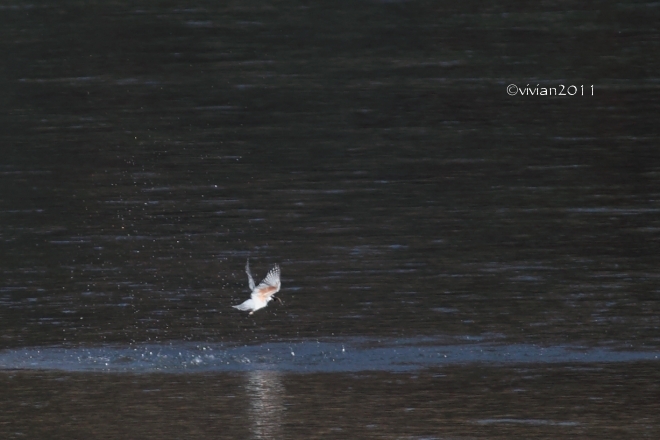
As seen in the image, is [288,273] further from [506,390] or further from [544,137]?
[544,137]

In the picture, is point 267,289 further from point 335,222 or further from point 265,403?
point 335,222

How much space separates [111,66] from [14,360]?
Answer: 39.6ft

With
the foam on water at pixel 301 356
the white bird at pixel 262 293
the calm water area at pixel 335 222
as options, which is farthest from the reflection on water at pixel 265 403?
the white bird at pixel 262 293

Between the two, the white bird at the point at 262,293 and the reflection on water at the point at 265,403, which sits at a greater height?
the white bird at the point at 262,293

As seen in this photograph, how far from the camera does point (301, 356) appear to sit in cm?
1015

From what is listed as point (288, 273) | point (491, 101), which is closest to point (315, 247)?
point (288, 273)

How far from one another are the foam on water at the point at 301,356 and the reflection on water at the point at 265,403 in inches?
9.4

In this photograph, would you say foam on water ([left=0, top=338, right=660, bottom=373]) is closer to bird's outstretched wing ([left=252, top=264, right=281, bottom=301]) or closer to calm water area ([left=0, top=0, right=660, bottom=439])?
calm water area ([left=0, top=0, right=660, bottom=439])

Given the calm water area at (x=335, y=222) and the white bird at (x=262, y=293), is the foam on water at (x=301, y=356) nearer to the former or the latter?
the calm water area at (x=335, y=222)

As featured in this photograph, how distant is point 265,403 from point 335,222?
16.5 ft

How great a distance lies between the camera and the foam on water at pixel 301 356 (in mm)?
9922

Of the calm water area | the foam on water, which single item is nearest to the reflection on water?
the calm water area

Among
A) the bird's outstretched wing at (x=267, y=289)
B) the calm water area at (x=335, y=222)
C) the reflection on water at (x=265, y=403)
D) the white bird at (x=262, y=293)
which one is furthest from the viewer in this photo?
the bird's outstretched wing at (x=267, y=289)

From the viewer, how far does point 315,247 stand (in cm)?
1306
